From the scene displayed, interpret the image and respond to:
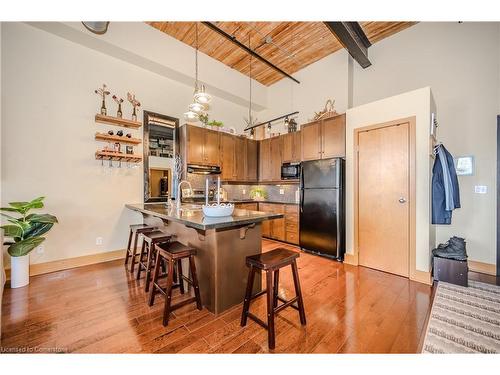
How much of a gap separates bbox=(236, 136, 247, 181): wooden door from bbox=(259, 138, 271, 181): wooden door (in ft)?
1.59

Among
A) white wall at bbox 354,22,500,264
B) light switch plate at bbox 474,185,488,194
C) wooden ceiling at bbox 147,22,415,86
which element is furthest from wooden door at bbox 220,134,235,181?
light switch plate at bbox 474,185,488,194

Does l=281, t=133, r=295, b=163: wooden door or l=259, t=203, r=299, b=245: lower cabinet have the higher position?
l=281, t=133, r=295, b=163: wooden door

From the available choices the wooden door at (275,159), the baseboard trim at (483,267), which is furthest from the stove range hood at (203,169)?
the baseboard trim at (483,267)

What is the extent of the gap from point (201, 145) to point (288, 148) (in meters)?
1.95

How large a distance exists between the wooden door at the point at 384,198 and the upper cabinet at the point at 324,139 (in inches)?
14.1

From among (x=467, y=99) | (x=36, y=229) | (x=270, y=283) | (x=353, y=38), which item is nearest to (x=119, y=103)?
(x=36, y=229)

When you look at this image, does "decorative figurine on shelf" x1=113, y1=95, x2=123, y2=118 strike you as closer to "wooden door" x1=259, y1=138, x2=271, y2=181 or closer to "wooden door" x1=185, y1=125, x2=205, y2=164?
"wooden door" x1=185, y1=125, x2=205, y2=164

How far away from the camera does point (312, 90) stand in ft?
16.6

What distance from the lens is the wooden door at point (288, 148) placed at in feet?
15.7

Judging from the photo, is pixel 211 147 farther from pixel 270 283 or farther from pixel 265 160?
pixel 270 283

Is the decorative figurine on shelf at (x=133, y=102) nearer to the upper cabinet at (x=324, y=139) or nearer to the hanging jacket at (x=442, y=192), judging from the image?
the upper cabinet at (x=324, y=139)

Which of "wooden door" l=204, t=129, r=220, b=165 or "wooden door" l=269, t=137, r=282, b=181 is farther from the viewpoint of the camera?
"wooden door" l=269, t=137, r=282, b=181

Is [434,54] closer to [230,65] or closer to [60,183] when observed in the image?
[230,65]

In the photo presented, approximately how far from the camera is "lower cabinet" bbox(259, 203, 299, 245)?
4375 millimetres
